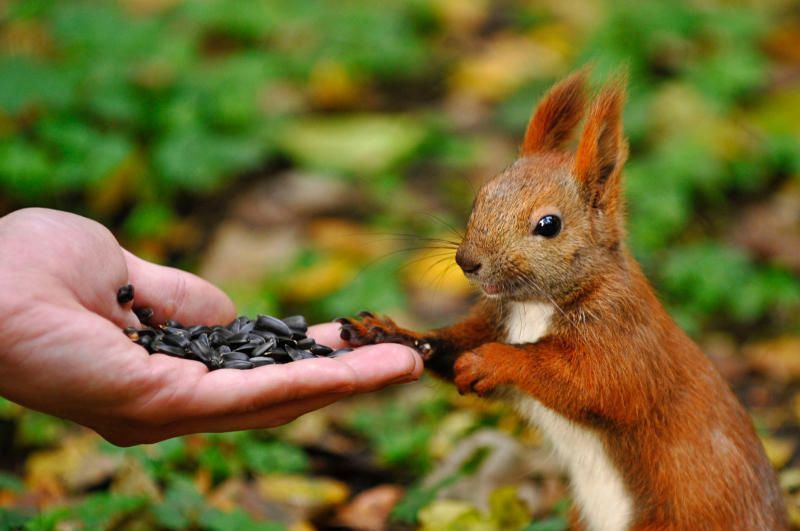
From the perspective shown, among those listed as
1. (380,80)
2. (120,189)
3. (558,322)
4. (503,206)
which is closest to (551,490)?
(558,322)

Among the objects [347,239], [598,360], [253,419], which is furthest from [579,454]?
Answer: [347,239]

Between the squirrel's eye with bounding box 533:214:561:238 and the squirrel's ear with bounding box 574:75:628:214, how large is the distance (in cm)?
17

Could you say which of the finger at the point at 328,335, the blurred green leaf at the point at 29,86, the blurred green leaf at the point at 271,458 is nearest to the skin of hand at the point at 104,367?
the finger at the point at 328,335

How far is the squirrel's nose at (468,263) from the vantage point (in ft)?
9.89

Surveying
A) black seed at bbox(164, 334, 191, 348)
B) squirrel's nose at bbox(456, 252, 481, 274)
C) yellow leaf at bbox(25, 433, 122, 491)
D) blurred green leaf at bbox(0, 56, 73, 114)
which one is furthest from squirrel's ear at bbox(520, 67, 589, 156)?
blurred green leaf at bbox(0, 56, 73, 114)

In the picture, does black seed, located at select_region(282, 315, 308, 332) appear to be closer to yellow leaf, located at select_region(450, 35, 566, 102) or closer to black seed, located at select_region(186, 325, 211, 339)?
black seed, located at select_region(186, 325, 211, 339)

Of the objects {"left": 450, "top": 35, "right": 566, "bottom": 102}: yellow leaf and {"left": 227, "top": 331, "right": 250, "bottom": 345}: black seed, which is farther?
{"left": 450, "top": 35, "right": 566, "bottom": 102}: yellow leaf

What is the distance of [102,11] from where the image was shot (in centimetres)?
628

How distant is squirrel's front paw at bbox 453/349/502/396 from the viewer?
2.87 m

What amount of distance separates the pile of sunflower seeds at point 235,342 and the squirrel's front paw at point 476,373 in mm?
349

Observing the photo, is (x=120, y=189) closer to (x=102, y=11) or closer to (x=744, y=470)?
(x=102, y=11)

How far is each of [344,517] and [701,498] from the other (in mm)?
1361

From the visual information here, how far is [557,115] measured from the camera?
3.39m

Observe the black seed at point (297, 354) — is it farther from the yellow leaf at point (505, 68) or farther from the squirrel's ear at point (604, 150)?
the yellow leaf at point (505, 68)
